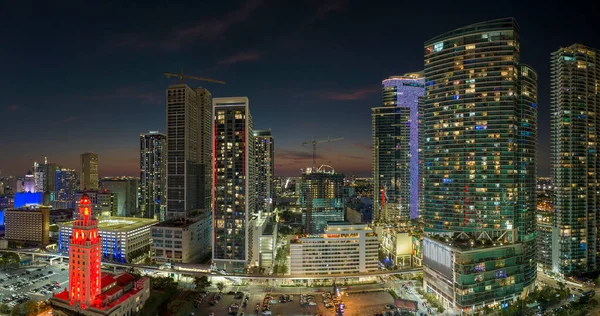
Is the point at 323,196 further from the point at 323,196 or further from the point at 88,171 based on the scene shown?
the point at 88,171

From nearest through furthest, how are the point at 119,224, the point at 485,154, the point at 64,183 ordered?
1. the point at 485,154
2. the point at 119,224
3. the point at 64,183

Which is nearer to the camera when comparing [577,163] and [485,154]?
[485,154]

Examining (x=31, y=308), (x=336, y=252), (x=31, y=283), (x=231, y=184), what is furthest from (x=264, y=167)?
(x=31, y=308)

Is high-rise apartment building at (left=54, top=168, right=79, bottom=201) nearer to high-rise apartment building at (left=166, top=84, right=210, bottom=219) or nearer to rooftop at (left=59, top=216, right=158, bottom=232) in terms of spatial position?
rooftop at (left=59, top=216, right=158, bottom=232)

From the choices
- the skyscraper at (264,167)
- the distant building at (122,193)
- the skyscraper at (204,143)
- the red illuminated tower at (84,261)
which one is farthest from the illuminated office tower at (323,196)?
the red illuminated tower at (84,261)

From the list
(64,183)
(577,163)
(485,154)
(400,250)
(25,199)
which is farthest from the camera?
(64,183)

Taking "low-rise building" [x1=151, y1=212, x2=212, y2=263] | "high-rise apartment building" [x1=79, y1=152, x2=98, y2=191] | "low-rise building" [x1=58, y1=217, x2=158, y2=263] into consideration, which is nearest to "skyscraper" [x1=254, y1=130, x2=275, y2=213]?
"low-rise building" [x1=58, y1=217, x2=158, y2=263]

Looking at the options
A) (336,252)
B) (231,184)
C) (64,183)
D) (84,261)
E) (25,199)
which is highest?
(231,184)

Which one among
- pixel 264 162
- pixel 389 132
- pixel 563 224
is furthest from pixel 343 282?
pixel 264 162

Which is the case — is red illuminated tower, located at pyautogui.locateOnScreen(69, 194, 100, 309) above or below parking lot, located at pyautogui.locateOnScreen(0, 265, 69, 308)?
above
